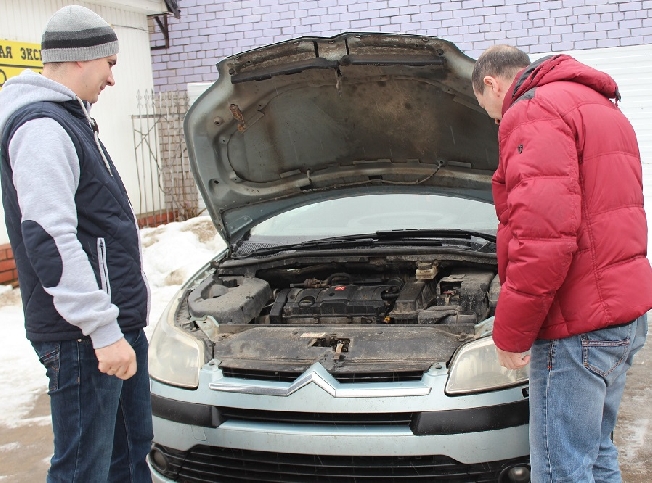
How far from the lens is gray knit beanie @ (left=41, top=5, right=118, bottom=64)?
236cm

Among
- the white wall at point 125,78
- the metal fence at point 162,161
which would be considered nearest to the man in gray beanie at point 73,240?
the white wall at point 125,78

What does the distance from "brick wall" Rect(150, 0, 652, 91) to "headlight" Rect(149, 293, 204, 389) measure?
765cm

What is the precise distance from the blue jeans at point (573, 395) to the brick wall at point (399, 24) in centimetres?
830

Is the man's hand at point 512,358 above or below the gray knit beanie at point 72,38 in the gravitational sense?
below

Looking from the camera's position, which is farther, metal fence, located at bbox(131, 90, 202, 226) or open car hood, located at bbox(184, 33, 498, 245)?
metal fence, located at bbox(131, 90, 202, 226)

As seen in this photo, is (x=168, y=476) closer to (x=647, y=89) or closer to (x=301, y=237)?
(x=301, y=237)

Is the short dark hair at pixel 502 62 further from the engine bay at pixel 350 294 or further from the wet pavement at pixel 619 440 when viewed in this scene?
the wet pavement at pixel 619 440

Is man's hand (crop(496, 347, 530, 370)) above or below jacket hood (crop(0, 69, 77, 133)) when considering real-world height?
below

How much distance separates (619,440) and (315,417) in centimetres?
193

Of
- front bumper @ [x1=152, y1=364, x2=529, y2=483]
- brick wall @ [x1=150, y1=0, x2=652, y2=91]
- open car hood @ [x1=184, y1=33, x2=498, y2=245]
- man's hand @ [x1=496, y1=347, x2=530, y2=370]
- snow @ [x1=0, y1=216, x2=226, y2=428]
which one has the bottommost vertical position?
snow @ [x1=0, y1=216, x2=226, y2=428]

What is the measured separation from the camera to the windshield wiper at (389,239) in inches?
154

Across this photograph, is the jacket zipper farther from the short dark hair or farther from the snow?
the snow

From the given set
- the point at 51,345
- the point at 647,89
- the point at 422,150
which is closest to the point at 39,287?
the point at 51,345

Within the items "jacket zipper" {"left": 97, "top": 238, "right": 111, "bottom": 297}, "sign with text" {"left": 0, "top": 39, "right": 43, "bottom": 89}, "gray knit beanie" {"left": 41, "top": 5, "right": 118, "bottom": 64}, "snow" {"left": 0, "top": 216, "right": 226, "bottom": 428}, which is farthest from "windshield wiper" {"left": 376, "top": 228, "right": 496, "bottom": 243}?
"sign with text" {"left": 0, "top": 39, "right": 43, "bottom": 89}
